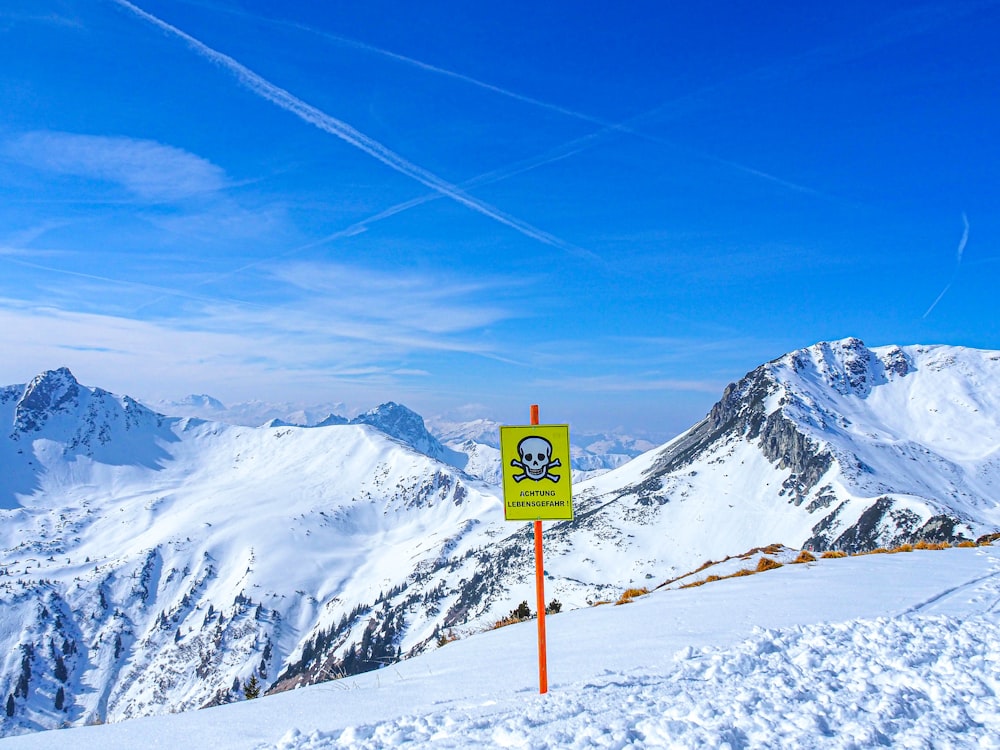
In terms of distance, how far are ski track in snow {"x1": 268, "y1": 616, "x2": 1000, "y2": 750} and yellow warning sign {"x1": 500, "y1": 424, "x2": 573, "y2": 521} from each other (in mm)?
2343

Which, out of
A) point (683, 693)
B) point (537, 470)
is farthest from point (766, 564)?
point (537, 470)

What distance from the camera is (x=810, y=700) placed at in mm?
7062

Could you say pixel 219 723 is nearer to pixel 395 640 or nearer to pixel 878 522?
pixel 878 522

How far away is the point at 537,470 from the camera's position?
27.4 feet

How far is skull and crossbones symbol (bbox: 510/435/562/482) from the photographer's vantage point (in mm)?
8328

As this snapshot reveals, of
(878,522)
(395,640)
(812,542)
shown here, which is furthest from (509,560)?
(878,522)

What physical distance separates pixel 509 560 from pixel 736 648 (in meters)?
190

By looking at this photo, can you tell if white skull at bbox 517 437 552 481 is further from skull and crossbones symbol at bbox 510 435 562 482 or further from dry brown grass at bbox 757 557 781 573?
dry brown grass at bbox 757 557 781 573

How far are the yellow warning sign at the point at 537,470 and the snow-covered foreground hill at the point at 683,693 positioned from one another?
7.69 feet

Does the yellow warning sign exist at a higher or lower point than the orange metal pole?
higher

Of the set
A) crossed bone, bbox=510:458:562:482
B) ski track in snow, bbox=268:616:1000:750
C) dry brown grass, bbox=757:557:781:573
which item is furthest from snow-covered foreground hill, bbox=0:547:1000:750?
dry brown grass, bbox=757:557:781:573

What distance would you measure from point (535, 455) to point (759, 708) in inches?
155

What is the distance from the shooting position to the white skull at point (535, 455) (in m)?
8.34

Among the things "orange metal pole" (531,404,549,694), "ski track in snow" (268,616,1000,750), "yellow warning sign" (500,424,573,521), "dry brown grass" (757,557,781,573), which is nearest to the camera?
"ski track in snow" (268,616,1000,750)
